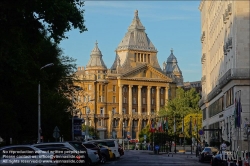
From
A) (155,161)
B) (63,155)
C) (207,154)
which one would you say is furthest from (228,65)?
(63,155)

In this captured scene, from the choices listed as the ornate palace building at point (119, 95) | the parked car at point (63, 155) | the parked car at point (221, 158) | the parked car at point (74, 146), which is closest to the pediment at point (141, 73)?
the ornate palace building at point (119, 95)

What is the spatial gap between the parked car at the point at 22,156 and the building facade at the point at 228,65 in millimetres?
20122

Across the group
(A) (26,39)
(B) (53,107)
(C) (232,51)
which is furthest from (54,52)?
(A) (26,39)

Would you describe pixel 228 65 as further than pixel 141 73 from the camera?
No

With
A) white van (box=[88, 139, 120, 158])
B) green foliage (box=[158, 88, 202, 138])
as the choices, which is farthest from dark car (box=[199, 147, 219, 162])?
green foliage (box=[158, 88, 202, 138])

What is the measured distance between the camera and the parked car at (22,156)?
2925 cm

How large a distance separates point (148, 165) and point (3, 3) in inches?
929

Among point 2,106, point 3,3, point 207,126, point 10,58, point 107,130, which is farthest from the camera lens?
point 107,130

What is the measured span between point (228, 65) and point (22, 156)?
4459 centimetres

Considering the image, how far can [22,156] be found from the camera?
98.0ft

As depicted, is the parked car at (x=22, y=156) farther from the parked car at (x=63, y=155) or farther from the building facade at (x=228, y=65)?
the building facade at (x=228, y=65)

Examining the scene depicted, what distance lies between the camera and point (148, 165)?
1939 inches

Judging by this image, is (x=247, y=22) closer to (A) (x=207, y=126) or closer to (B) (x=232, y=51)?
(B) (x=232, y=51)

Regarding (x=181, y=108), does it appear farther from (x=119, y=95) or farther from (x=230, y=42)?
(x=230, y=42)
